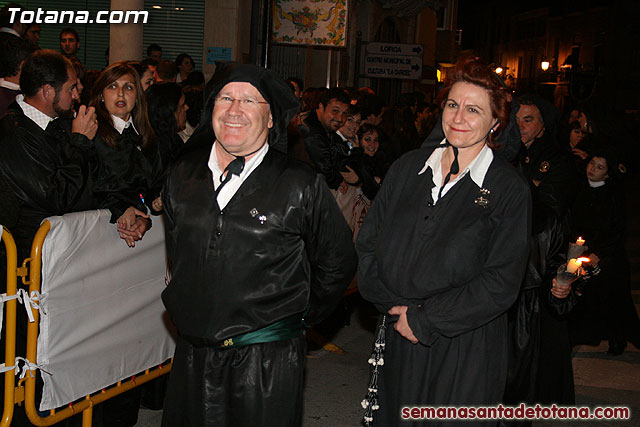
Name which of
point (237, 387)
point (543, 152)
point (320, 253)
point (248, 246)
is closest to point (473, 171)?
point (320, 253)

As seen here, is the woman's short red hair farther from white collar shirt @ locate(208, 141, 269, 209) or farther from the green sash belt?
the green sash belt

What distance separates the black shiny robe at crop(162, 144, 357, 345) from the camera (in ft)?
12.1

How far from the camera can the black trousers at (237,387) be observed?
373cm

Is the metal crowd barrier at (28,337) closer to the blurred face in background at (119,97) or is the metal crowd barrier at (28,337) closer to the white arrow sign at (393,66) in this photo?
the blurred face in background at (119,97)

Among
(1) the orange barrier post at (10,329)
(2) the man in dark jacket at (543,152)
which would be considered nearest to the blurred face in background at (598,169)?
(2) the man in dark jacket at (543,152)

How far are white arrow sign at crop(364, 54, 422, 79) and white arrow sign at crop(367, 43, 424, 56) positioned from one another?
3.3 inches

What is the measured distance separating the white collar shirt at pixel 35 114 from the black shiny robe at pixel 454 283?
244cm

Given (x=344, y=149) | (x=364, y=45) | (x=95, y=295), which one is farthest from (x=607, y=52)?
(x=95, y=295)

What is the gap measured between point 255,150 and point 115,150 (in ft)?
6.89

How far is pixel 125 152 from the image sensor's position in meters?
5.60

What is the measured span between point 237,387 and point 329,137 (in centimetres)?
460

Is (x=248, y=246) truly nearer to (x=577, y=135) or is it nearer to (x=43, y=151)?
(x=43, y=151)

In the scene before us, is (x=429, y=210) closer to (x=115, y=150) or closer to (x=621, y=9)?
(x=115, y=150)

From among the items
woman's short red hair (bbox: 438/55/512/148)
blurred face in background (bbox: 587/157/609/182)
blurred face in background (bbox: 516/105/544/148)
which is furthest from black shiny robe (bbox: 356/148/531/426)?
blurred face in background (bbox: 587/157/609/182)
